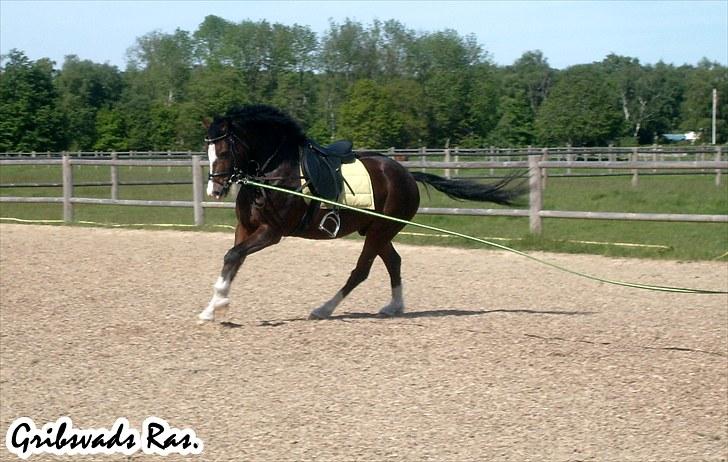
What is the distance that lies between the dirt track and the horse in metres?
0.44

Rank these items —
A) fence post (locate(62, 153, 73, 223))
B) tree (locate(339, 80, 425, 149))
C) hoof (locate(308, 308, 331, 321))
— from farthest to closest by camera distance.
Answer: tree (locate(339, 80, 425, 149))
fence post (locate(62, 153, 73, 223))
hoof (locate(308, 308, 331, 321))

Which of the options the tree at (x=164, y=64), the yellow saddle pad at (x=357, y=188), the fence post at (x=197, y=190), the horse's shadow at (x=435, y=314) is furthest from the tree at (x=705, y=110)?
the yellow saddle pad at (x=357, y=188)

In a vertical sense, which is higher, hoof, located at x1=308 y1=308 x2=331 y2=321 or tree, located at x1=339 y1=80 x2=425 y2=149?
tree, located at x1=339 y1=80 x2=425 y2=149

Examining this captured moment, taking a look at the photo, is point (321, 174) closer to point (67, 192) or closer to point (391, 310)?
point (391, 310)

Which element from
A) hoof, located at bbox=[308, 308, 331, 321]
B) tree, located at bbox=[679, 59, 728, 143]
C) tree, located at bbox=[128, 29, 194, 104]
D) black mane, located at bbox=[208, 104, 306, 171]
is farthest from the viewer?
tree, located at bbox=[128, 29, 194, 104]

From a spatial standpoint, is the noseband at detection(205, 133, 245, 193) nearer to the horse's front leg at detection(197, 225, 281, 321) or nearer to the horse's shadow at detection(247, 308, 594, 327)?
the horse's front leg at detection(197, 225, 281, 321)

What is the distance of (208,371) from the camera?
6.73 meters

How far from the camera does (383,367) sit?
22.4 feet

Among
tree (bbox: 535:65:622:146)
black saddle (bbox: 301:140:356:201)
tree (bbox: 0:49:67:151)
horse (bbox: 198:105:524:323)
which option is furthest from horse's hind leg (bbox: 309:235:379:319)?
tree (bbox: 535:65:622:146)

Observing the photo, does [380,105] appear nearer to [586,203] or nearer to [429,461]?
[586,203]

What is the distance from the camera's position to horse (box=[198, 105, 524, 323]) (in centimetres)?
812

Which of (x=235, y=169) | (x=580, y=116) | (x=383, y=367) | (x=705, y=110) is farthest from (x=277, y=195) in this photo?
(x=705, y=110)

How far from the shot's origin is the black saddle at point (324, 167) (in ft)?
27.8

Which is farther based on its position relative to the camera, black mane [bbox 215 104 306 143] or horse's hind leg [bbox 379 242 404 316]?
horse's hind leg [bbox 379 242 404 316]
